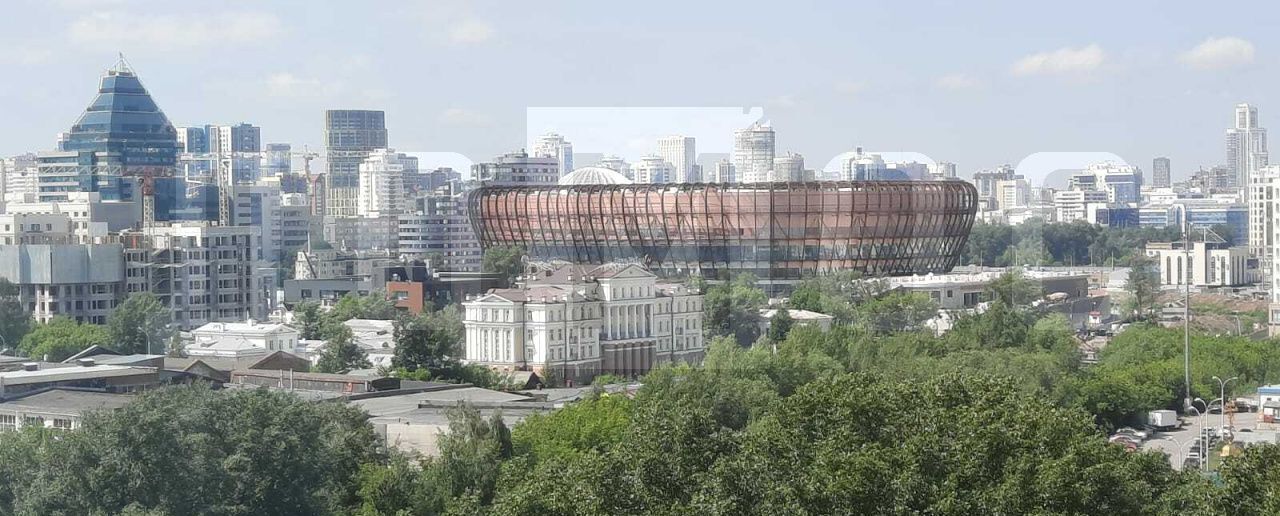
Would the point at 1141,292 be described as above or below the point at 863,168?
below

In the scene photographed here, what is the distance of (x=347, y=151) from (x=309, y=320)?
49.6 metres

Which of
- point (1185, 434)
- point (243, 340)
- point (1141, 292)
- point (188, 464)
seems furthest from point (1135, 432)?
point (1141, 292)

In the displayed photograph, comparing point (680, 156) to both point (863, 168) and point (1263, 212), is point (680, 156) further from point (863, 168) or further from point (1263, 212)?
point (1263, 212)

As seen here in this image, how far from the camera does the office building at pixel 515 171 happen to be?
2216 inches

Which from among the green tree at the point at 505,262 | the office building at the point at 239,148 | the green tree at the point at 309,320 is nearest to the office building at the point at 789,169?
the green tree at the point at 505,262

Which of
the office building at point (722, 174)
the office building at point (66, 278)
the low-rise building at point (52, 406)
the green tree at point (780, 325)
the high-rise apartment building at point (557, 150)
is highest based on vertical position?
the high-rise apartment building at point (557, 150)

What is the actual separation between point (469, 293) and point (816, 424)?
2136 centimetres

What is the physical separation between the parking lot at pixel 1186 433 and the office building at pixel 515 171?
92.7 ft

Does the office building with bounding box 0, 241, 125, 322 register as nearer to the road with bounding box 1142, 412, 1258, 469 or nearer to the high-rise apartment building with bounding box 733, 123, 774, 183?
the high-rise apartment building with bounding box 733, 123, 774, 183

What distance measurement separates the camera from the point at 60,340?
1427 inches

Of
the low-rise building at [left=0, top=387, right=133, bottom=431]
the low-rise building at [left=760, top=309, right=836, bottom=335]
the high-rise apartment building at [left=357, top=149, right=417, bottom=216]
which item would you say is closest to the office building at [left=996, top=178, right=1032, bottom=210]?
the high-rise apartment building at [left=357, top=149, right=417, bottom=216]

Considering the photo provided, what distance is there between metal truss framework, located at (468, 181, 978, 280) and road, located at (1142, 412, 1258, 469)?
18.0m

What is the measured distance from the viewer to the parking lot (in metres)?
24.9

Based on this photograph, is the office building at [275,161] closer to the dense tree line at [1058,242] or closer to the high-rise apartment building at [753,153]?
the dense tree line at [1058,242]
